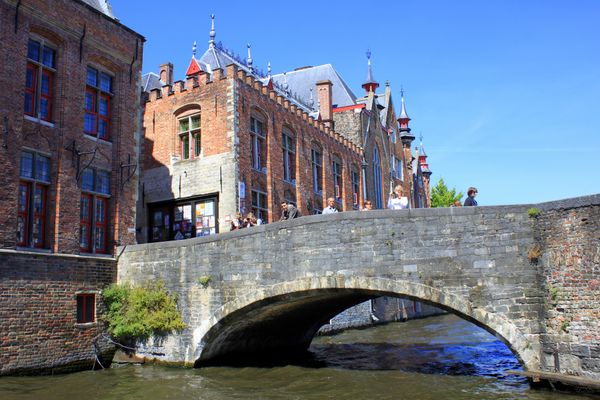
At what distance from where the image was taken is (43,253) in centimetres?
1352

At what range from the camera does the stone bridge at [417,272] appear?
1023 cm

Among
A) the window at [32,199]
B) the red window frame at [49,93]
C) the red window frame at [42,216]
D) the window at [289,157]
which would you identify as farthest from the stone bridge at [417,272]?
the window at [289,157]

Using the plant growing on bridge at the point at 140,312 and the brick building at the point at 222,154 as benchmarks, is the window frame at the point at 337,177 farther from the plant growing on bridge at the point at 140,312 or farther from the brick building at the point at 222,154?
the plant growing on bridge at the point at 140,312

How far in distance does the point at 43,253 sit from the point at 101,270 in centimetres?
185

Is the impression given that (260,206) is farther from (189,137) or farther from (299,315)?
(299,315)

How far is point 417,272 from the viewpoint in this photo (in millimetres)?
11484

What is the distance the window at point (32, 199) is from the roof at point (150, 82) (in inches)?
518

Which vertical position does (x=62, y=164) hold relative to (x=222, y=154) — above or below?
below

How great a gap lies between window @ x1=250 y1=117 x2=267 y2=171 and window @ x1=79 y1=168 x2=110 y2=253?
646 cm

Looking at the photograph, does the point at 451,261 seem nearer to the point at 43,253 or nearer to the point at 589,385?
the point at 589,385

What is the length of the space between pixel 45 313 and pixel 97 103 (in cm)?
601

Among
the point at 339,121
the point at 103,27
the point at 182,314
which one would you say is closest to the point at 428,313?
the point at 339,121

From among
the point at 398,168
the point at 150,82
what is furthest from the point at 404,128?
the point at 150,82

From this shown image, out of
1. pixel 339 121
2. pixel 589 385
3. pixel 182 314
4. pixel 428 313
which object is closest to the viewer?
pixel 589 385
